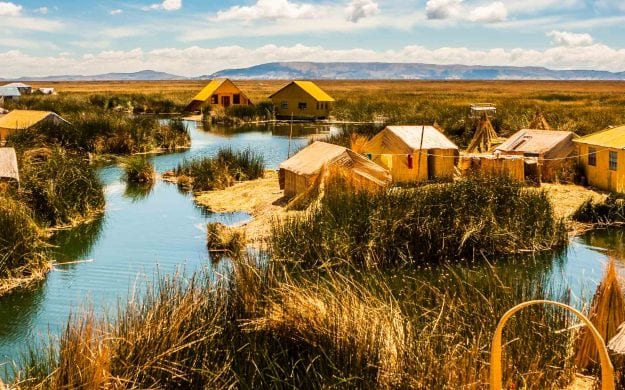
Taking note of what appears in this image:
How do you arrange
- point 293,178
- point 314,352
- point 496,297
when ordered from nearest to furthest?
point 314,352 < point 496,297 < point 293,178

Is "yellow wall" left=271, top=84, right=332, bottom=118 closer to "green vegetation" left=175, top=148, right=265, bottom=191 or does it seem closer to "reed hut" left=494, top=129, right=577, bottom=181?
"green vegetation" left=175, top=148, right=265, bottom=191

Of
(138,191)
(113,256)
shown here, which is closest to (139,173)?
(138,191)

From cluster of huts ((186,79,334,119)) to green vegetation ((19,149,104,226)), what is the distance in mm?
32353

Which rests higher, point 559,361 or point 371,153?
point 371,153

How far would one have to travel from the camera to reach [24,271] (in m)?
11.5

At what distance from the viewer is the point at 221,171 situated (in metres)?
20.9

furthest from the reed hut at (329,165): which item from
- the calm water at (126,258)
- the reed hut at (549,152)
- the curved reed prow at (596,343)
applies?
the curved reed prow at (596,343)

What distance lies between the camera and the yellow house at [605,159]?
693 inches

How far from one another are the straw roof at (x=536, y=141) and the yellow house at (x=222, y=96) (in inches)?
1268

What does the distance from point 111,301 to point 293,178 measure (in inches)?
283

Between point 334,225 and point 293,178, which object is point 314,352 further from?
point 293,178

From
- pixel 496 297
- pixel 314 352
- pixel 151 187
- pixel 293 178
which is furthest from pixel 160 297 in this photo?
pixel 151 187

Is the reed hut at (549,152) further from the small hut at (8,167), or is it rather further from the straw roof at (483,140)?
the small hut at (8,167)

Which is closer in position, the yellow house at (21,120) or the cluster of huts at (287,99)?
the yellow house at (21,120)
